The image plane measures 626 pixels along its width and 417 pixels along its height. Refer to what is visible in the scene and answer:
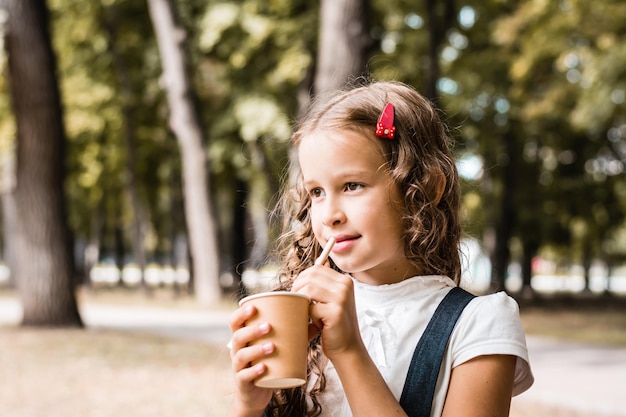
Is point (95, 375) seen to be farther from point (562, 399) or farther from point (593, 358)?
point (593, 358)

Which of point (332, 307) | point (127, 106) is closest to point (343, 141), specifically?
point (332, 307)

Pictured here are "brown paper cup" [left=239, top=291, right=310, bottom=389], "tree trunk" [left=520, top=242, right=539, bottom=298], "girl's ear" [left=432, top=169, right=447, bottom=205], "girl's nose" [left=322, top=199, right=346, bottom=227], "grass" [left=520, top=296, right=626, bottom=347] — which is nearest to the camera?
"brown paper cup" [left=239, top=291, right=310, bottom=389]

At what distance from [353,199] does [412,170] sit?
17cm

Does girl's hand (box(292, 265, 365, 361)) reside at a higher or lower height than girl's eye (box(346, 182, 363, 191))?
lower

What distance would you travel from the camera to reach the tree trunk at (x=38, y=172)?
452 inches

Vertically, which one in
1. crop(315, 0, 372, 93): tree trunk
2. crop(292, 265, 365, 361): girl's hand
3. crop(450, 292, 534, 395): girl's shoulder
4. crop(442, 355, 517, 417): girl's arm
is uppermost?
crop(315, 0, 372, 93): tree trunk

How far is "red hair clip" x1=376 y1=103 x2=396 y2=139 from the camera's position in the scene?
1.82 meters

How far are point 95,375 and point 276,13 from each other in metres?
10.5

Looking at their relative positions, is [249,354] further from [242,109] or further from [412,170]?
[242,109]

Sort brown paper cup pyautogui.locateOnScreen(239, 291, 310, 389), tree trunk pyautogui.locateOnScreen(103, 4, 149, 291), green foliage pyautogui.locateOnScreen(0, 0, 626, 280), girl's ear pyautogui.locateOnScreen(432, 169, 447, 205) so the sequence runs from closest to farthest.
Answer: brown paper cup pyautogui.locateOnScreen(239, 291, 310, 389) < girl's ear pyautogui.locateOnScreen(432, 169, 447, 205) < green foliage pyautogui.locateOnScreen(0, 0, 626, 280) < tree trunk pyautogui.locateOnScreen(103, 4, 149, 291)

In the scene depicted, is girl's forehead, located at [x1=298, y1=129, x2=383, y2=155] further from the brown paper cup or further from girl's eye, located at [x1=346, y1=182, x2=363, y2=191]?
the brown paper cup

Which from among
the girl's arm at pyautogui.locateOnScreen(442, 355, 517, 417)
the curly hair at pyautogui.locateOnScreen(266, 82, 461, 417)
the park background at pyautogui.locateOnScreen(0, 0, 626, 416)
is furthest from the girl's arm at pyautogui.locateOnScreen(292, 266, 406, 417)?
the park background at pyautogui.locateOnScreen(0, 0, 626, 416)

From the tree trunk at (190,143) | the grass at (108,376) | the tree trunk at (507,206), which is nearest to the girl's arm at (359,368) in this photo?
the grass at (108,376)

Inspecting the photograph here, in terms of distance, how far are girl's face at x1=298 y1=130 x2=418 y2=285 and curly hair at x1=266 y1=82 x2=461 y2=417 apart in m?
0.03
